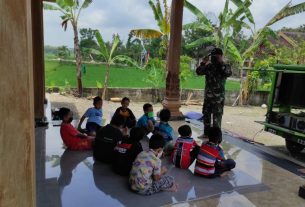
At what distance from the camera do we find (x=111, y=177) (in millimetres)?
4066

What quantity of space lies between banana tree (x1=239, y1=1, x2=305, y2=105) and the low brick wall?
0.59m

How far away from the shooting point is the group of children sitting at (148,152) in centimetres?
346

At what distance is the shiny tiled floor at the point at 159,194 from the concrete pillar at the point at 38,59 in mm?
2124

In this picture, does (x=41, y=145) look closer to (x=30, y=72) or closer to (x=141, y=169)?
(x=141, y=169)

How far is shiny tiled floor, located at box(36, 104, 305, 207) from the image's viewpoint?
345 cm

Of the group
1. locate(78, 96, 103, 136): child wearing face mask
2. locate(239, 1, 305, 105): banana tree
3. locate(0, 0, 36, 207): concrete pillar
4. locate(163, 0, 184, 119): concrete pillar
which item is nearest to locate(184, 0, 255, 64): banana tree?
locate(239, 1, 305, 105): banana tree

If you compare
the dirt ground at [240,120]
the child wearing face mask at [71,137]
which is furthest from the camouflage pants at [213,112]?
the child wearing face mask at [71,137]

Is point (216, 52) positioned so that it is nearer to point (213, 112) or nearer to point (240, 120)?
point (213, 112)

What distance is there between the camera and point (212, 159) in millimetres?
4129

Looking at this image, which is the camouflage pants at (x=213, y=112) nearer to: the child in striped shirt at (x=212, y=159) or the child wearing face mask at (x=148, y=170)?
the child in striped shirt at (x=212, y=159)

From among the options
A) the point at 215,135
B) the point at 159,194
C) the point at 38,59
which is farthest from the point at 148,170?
the point at 38,59

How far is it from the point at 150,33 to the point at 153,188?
11.9 metres

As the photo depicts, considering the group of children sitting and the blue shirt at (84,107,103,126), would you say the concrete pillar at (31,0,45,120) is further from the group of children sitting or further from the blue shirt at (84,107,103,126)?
the group of children sitting

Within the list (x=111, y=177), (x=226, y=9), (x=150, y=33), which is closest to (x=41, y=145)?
(x=111, y=177)
